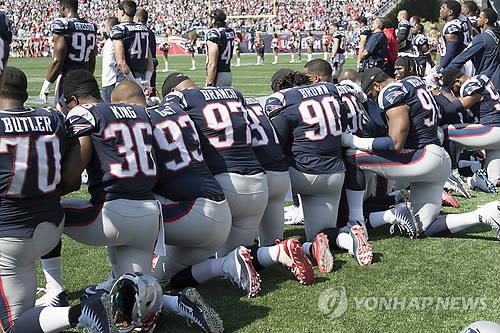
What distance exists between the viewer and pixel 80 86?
4.72m

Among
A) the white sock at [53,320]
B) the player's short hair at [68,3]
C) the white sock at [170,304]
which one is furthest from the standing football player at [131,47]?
the white sock at [53,320]

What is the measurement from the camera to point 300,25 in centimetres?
4247

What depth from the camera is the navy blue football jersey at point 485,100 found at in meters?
8.07

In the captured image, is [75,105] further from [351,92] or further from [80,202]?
[351,92]

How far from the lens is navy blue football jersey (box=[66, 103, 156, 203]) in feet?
14.2

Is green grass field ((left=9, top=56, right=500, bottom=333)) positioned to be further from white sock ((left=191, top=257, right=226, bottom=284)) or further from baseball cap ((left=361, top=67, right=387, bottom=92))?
baseball cap ((left=361, top=67, right=387, bottom=92))

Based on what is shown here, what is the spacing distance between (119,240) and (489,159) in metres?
5.24

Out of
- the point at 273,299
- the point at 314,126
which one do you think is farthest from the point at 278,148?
the point at 273,299

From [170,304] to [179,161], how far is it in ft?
2.98

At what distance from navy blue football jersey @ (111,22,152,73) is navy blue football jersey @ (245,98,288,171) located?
4.00 m

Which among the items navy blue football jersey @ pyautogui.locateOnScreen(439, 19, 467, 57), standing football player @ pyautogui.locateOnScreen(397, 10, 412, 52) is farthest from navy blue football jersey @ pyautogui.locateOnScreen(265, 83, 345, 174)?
standing football player @ pyautogui.locateOnScreen(397, 10, 412, 52)

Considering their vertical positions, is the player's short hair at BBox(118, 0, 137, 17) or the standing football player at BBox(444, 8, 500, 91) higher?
the player's short hair at BBox(118, 0, 137, 17)

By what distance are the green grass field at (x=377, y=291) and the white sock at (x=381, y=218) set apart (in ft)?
0.53

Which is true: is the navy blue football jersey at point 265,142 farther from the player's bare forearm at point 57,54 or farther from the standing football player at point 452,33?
the standing football player at point 452,33
